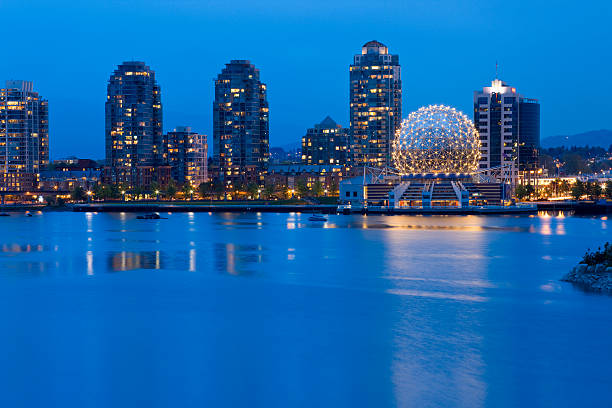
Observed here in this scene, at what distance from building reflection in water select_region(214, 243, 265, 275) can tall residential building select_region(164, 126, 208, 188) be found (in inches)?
4691

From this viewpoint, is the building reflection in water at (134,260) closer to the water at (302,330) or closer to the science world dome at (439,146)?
the water at (302,330)

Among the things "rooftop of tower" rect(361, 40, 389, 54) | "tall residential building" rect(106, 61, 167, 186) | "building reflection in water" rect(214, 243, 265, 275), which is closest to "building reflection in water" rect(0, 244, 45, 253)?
"building reflection in water" rect(214, 243, 265, 275)

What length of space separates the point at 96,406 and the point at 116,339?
701 cm

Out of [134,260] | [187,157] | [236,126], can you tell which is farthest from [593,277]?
[187,157]

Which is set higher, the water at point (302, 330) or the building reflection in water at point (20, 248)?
the building reflection in water at point (20, 248)

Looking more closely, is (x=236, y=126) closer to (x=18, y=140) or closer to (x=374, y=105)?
(x=374, y=105)

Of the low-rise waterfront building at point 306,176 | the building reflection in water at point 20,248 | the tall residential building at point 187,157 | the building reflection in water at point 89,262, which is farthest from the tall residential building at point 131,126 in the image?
the building reflection in water at point 89,262

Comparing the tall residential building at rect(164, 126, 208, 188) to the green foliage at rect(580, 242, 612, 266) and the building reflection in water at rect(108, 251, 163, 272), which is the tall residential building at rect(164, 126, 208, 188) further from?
the green foliage at rect(580, 242, 612, 266)

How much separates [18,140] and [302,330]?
543ft

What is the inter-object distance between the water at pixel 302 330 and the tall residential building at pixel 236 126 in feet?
390

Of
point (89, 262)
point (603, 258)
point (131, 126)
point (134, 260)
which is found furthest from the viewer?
point (131, 126)

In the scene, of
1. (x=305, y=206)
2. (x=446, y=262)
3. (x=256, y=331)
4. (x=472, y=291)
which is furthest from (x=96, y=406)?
(x=305, y=206)

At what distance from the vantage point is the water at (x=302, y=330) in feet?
64.1

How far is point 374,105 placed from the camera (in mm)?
173625
